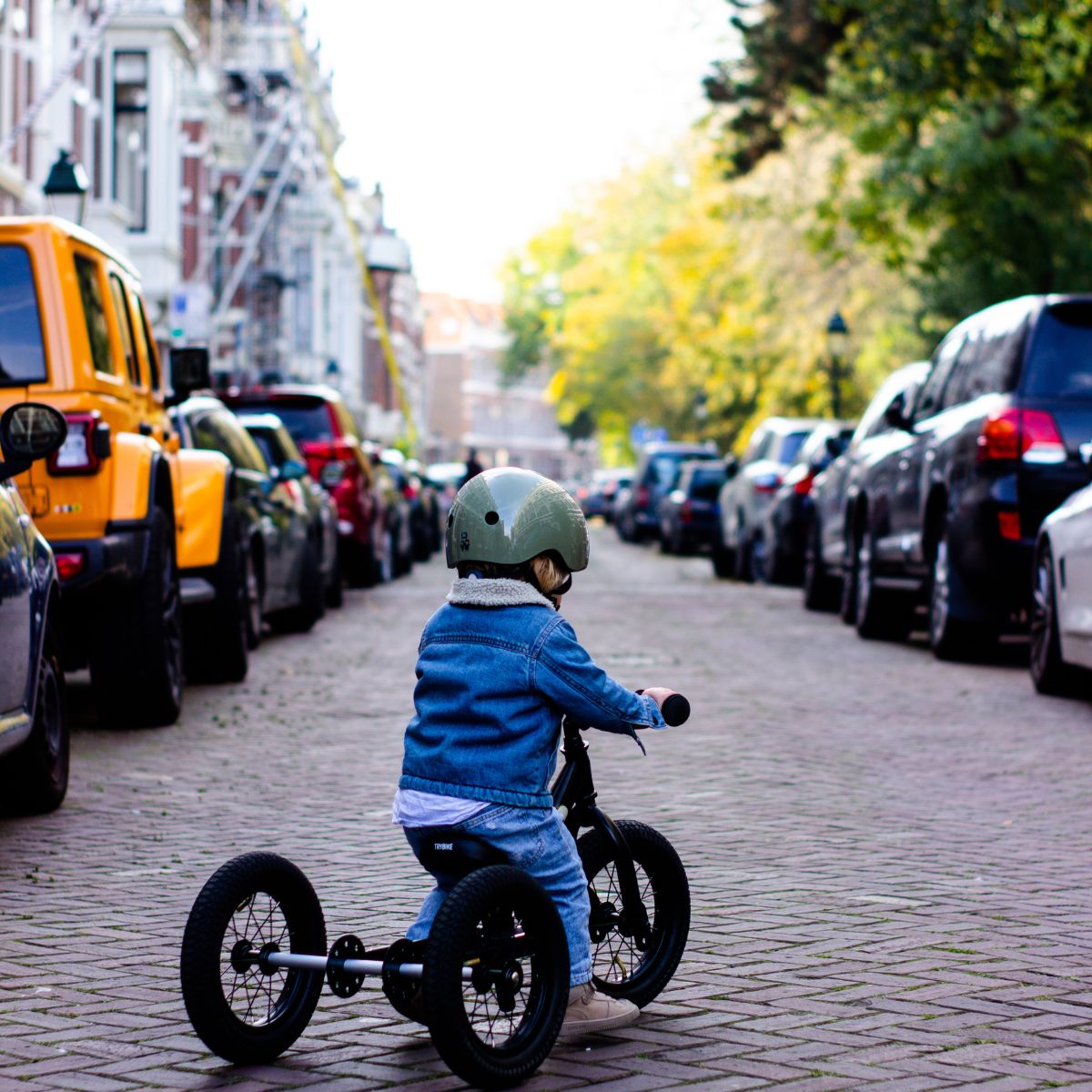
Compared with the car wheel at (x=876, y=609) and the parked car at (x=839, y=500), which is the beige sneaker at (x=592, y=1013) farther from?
the parked car at (x=839, y=500)

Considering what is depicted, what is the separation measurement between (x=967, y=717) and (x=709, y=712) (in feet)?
4.10

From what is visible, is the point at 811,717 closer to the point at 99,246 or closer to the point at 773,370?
the point at 99,246

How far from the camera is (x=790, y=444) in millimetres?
25438

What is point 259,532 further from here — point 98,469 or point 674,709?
point 674,709

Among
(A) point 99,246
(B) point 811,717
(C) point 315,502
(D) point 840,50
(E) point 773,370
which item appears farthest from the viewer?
(E) point 773,370

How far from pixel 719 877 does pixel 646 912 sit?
1637 mm

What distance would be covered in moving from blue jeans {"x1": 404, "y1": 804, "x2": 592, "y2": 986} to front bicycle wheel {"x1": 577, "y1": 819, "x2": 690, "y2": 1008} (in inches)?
8.0

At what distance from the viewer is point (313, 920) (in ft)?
15.7

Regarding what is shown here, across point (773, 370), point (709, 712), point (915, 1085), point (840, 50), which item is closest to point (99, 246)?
point (709, 712)

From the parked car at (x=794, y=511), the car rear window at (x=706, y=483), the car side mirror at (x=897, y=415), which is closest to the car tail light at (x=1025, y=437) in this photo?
the car side mirror at (x=897, y=415)

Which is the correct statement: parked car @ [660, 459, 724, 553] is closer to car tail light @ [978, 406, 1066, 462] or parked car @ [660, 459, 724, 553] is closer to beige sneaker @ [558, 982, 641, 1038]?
car tail light @ [978, 406, 1066, 462]

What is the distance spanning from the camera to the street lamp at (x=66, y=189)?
787 inches

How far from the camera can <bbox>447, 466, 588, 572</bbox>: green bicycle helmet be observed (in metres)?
4.69

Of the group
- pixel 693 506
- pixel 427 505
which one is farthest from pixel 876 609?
pixel 693 506
